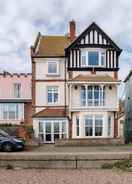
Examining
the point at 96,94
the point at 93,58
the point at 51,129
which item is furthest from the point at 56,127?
the point at 93,58

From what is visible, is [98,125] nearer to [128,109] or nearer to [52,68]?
[52,68]

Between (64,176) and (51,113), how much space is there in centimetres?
2807

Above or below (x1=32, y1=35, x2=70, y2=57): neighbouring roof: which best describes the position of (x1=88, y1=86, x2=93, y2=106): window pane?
below

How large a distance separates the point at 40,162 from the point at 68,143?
1925 centimetres

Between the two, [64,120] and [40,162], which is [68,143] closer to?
[64,120]

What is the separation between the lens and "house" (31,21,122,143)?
137ft

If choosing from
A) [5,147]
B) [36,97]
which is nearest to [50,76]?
[36,97]

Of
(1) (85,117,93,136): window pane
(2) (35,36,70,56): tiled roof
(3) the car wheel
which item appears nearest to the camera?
(3) the car wheel

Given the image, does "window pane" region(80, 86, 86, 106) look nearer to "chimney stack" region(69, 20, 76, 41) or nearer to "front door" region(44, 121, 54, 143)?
"front door" region(44, 121, 54, 143)

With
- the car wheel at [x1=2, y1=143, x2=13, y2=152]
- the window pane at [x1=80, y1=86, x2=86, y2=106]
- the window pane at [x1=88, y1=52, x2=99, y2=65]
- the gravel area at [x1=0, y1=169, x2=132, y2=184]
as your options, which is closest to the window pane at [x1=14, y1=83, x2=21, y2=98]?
the window pane at [x1=80, y1=86, x2=86, y2=106]

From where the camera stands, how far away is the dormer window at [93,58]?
141 feet

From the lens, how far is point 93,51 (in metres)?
42.8

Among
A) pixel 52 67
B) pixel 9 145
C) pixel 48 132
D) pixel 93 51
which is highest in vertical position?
pixel 93 51

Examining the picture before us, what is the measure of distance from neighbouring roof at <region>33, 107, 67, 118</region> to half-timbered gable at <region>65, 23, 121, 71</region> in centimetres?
468
